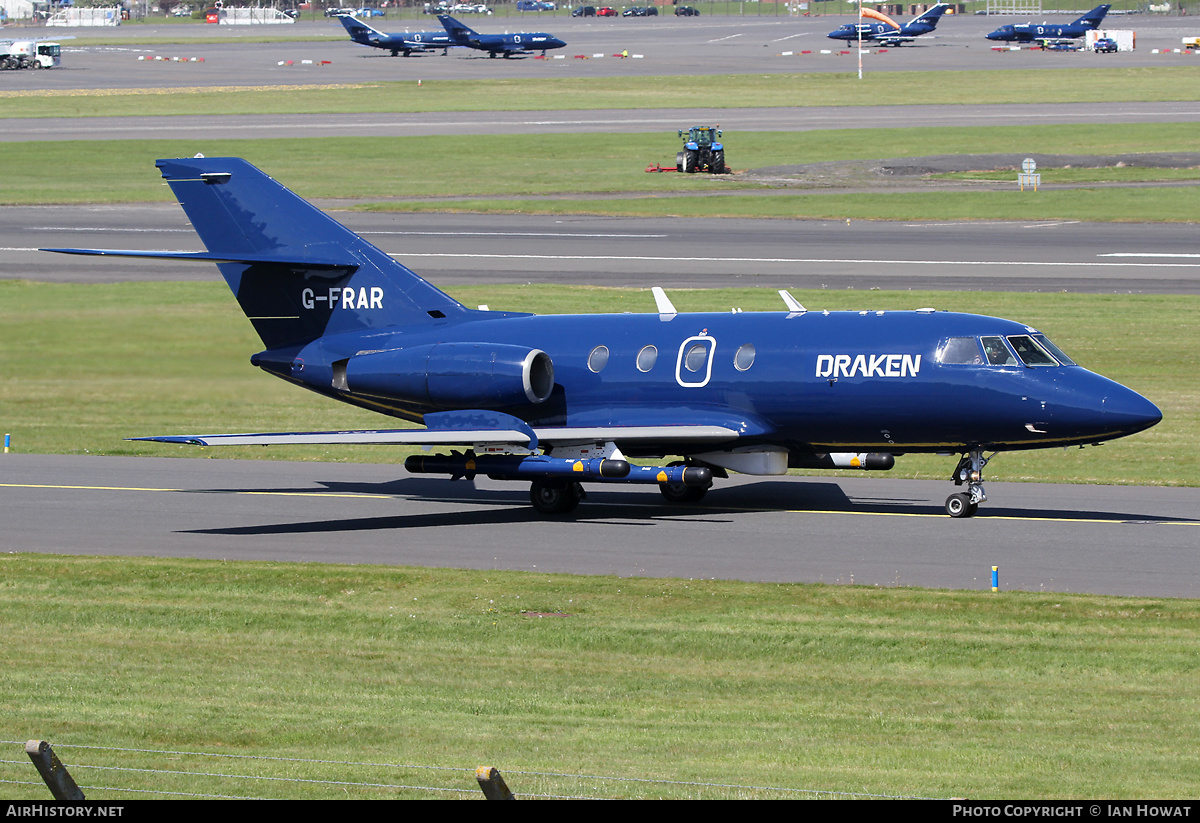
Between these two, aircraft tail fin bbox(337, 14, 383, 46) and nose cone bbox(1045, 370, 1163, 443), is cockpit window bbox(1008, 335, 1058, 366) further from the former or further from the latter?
aircraft tail fin bbox(337, 14, 383, 46)

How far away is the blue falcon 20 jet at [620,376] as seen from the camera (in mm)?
23672

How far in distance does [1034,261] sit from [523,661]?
39.2 metres

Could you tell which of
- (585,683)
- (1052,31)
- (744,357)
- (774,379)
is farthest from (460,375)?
(1052,31)

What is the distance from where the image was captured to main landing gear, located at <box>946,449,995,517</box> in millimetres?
24062

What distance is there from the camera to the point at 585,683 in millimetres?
16031

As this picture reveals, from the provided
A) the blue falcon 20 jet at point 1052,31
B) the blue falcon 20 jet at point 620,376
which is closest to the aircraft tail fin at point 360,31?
the blue falcon 20 jet at point 1052,31

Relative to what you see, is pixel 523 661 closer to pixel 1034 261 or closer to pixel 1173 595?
pixel 1173 595

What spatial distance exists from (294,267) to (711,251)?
29.6 m

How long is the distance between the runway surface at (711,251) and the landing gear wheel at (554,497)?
924 inches

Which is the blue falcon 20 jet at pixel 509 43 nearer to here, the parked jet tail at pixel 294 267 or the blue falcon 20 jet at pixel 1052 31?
the blue falcon 20 jet at pixel 1052 31

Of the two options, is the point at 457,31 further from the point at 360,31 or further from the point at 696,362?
the point at 696,362

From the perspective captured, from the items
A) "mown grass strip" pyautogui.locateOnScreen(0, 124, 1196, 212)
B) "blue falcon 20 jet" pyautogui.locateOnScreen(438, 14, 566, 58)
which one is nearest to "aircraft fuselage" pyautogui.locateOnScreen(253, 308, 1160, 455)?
"mown grass strip" pyautogui.locateOnScreen(0, 124, 1196, 212)

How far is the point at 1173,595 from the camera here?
1928 cm

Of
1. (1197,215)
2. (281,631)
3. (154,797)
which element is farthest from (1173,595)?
(1197,215)
